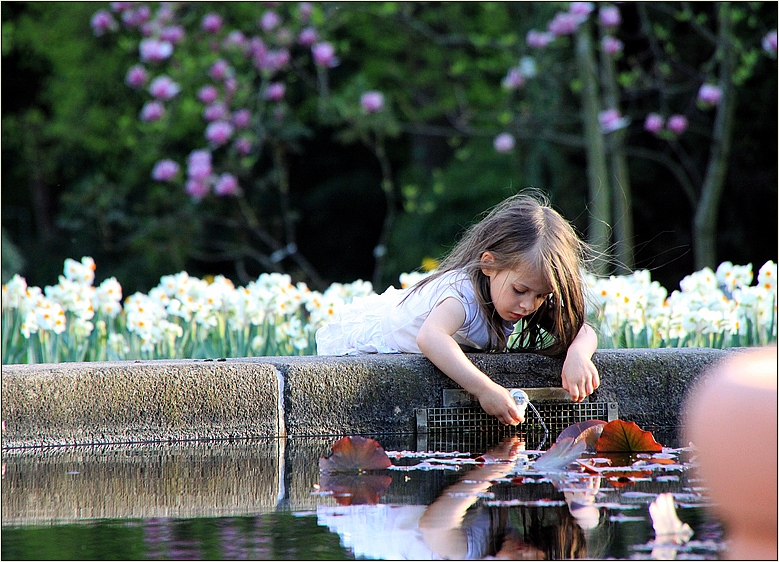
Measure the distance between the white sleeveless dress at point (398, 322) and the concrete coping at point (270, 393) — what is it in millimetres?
188

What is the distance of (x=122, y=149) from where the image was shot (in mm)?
14000

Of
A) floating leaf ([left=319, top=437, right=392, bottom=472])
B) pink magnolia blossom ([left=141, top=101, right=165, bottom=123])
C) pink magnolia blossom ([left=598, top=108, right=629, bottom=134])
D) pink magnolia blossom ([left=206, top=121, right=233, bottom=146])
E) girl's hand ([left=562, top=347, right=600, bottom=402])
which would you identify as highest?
pink magnolia blossom ([left=141, top=101, right=165, bottom=123])

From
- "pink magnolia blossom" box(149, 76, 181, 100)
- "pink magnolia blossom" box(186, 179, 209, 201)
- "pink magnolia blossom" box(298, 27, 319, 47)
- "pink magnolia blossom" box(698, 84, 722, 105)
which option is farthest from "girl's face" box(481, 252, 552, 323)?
"pink magnolia blossom" box(186, 179, 209, 201)

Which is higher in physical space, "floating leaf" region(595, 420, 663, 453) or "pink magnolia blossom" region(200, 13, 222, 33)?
"pink magnolia blossom" region(200, 13, 222, 33)

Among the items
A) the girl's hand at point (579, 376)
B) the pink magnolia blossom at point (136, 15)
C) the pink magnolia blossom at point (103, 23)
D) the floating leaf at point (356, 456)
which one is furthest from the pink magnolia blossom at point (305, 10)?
the floating leaf at point (356, 456)

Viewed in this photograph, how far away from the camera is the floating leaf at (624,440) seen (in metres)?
2.67

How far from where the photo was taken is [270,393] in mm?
3021

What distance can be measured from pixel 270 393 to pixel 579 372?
94 centimetres

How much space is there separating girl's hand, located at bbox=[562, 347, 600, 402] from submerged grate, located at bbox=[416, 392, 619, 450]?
0.11 m

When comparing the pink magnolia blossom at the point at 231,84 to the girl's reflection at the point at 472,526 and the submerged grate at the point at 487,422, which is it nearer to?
the submerged grate at the point at 487,422

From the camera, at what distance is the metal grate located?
3098 millimetres

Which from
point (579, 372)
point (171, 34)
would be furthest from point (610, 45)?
Answer: point (579, 372)

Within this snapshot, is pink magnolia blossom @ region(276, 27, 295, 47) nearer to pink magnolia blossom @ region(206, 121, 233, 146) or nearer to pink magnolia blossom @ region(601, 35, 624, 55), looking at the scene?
pink magnolia blossom @ region(206, 121, 233, 146)

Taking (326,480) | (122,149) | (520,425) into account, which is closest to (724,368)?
(326,480)
